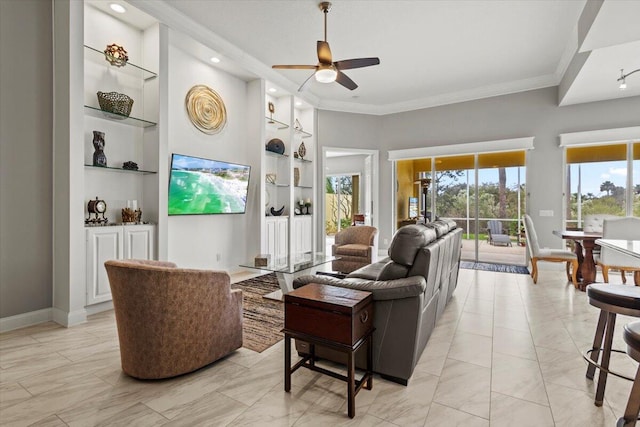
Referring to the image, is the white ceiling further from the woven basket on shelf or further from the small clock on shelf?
the small clock on shelf

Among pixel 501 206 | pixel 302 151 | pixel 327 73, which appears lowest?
pixel 501 206

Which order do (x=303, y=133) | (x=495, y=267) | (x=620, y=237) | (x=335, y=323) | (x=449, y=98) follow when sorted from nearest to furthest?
(x=335, y=323)
(x=620, y=237)
(x=495, y=267)
(x=449, y=98)
(x=303, y=133)

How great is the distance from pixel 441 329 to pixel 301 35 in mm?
4154

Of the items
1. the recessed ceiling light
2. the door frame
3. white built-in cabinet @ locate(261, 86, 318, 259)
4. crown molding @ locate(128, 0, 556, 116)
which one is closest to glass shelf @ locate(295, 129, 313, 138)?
white built-in cabinet @ locate(261, 86, 318, 259)

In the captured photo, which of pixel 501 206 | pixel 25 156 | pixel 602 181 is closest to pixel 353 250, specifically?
pixel 501 206

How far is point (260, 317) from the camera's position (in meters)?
3.19

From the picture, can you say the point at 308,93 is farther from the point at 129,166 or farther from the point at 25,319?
the point at 25,319

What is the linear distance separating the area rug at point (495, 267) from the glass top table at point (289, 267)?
136 inches

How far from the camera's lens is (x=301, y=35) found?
4301 millimetres

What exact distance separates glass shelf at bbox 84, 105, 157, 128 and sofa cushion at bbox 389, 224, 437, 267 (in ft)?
10.7

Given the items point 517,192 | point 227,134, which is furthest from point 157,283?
point 517,192

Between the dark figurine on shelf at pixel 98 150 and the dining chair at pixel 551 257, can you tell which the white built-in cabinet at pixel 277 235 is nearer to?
the dark figurine on shelf at pixel 98 150

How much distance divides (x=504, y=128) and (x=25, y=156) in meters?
7.28

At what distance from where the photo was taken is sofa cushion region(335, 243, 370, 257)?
4977 mm
